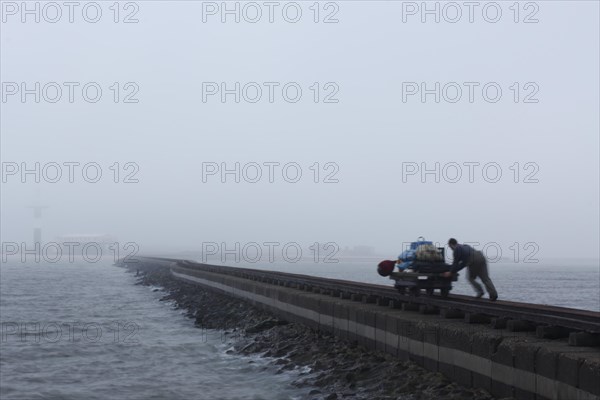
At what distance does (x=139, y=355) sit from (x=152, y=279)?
57316 mm

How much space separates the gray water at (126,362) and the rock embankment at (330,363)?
58 cm

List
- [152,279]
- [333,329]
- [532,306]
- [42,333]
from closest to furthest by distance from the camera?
[532,306] → [333,329] → [42,333] → [152,279]

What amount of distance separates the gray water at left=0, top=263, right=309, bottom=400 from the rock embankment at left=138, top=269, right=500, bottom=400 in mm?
577

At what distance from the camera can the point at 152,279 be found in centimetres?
8125

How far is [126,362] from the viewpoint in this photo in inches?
920

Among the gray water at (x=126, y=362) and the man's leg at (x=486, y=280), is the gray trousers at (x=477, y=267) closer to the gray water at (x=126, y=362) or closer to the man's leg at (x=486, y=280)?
the man's leg at (x=486, y=280)

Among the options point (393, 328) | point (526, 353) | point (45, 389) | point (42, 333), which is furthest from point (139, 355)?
point (526, 353)

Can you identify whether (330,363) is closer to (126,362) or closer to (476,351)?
(476,351)

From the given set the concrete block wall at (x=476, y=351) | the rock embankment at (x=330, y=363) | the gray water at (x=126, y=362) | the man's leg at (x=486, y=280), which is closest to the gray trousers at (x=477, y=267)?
the man's leg at (x=486, y=280)

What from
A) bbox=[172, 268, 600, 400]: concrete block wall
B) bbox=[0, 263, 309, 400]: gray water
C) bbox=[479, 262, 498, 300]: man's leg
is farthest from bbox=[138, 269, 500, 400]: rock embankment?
bbox=[479, 262, 498, 300]: man's leg

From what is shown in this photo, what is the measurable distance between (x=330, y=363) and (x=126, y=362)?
26.5ft

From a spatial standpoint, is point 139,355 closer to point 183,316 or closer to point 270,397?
point 270,397

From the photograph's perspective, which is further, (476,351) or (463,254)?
(463,254)

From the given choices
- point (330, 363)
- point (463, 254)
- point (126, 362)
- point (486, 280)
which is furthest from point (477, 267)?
point (126, 362)
